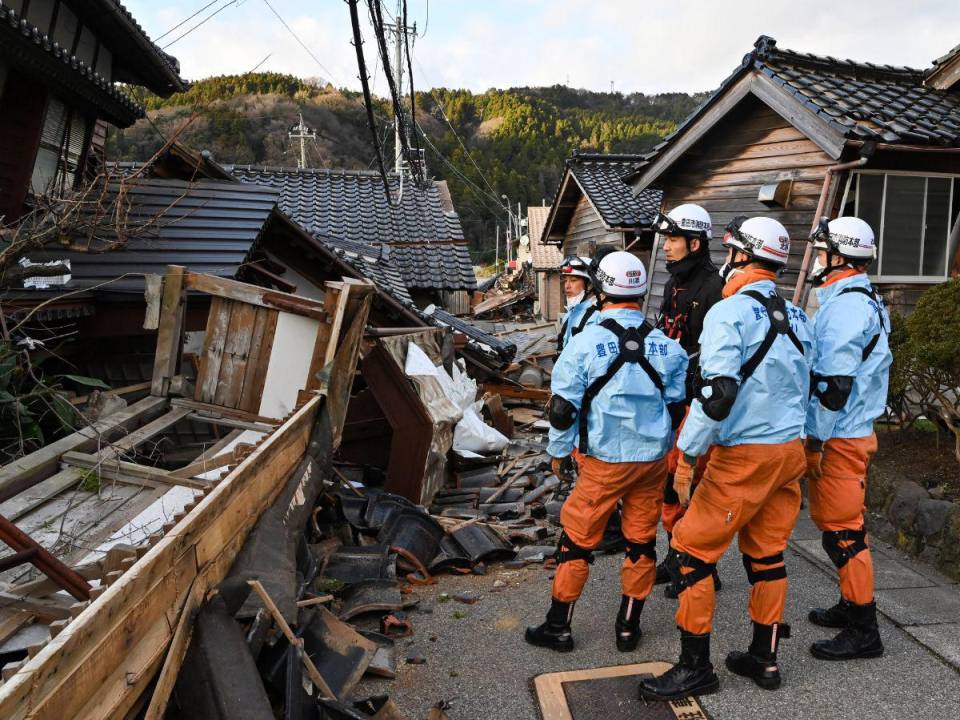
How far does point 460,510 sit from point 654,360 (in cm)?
371

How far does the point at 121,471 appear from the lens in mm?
4273

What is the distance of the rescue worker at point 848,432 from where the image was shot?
3799 millimetres

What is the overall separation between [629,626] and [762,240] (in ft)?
7.69

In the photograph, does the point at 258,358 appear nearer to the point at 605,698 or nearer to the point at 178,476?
the point at 178,476

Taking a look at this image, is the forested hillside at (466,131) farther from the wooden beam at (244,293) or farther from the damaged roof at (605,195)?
the wooden beam at (244,293)

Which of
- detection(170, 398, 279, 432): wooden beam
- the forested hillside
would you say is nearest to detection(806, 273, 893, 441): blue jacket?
detection(170, 398, 279, 432): wooden beam

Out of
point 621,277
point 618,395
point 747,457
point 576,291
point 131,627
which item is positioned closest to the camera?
point 131,627

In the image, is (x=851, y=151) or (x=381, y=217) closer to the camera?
(x=851, y=151)

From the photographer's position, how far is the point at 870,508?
5746 mm

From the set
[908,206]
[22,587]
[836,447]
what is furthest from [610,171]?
[22,587]

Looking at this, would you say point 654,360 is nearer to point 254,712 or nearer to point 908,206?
point 254,712

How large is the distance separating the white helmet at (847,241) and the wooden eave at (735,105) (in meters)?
3.38

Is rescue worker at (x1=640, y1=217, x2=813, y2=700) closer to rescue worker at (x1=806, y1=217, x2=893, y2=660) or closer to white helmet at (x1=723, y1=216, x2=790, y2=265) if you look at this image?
white helmet at (x1=723, y1=216, x2=790, y2=265)

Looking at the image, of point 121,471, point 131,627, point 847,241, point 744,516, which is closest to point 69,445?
point 121,471
